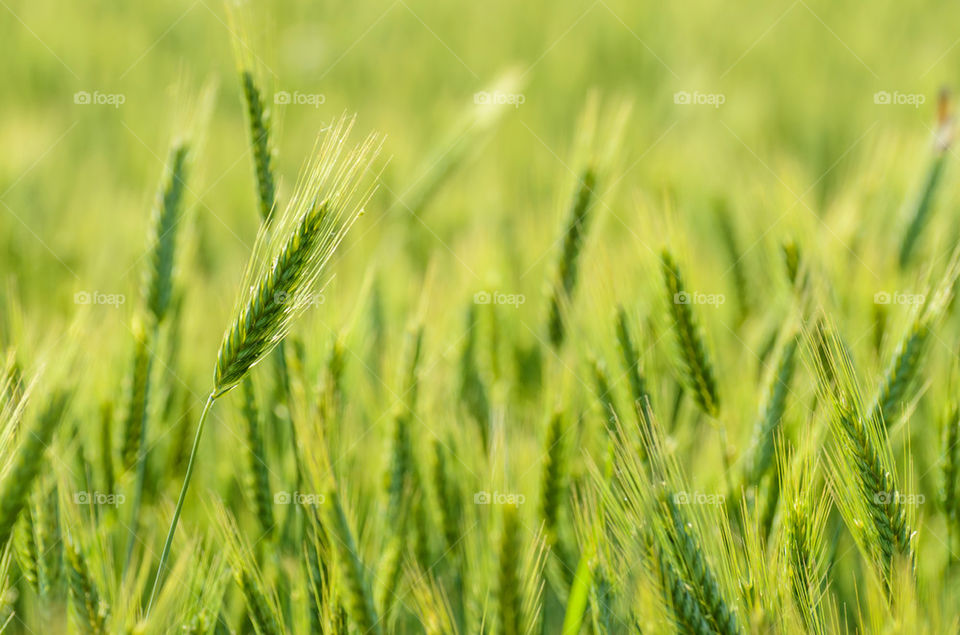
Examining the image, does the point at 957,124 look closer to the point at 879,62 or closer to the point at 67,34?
the point at 879,62

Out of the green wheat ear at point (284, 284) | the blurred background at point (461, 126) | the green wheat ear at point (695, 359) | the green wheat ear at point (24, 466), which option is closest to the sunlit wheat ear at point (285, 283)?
the green wheat ear at point (284, 284)

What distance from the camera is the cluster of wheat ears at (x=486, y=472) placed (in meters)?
0.72

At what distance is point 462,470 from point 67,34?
3.26 metres

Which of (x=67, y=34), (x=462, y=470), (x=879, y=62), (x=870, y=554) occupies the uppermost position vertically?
(x=67, y=34)

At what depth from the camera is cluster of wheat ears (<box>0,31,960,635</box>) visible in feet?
2.35

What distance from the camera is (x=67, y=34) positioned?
328cm

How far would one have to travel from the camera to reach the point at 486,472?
34.6 inches

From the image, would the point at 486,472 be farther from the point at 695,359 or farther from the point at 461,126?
the point at 461,126

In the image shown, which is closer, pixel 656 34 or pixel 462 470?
pixel 462 470

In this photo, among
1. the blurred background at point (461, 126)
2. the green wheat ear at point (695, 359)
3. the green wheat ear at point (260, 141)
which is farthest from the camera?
the blurred background at point (461, 126)

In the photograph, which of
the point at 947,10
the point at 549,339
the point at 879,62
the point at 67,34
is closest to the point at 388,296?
the point at 549,339

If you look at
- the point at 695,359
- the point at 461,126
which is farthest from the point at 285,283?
the point at 461,126

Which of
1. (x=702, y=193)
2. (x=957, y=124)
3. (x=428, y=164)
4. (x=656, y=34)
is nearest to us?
(x=957, y=124)

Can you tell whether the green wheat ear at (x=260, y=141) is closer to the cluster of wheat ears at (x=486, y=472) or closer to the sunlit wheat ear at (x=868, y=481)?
the cluster of wheat ears at (x=486, y=472)
